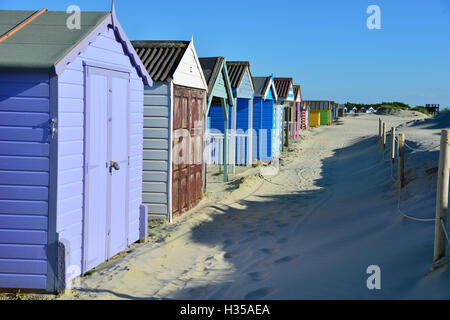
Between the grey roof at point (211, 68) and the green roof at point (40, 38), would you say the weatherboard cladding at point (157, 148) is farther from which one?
the grey roof at point (211, 68)

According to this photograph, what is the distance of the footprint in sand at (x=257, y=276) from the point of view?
5.94 metres

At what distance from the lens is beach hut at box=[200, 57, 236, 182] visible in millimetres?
11891

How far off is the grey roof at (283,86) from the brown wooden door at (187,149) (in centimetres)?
1415

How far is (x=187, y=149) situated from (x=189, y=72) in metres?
1.61

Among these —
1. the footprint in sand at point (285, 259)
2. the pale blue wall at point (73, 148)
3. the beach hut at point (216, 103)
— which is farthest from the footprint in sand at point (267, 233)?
the beach hut at point (216, 103)

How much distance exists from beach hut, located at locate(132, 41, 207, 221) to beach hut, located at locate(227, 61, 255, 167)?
6.52 m

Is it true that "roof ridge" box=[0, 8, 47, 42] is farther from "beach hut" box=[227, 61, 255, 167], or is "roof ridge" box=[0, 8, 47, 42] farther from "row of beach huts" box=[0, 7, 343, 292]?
"beach hut" box=[227, 61, 255, 167]

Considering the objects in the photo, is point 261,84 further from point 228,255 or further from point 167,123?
point 228,255

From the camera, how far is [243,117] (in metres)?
18.0

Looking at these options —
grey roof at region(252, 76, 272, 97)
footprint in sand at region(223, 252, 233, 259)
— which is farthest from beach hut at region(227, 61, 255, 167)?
footprint in sand at region(223, 252, 233, 259)

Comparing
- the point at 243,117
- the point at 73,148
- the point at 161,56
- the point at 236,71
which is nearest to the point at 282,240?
the point at 73,148
